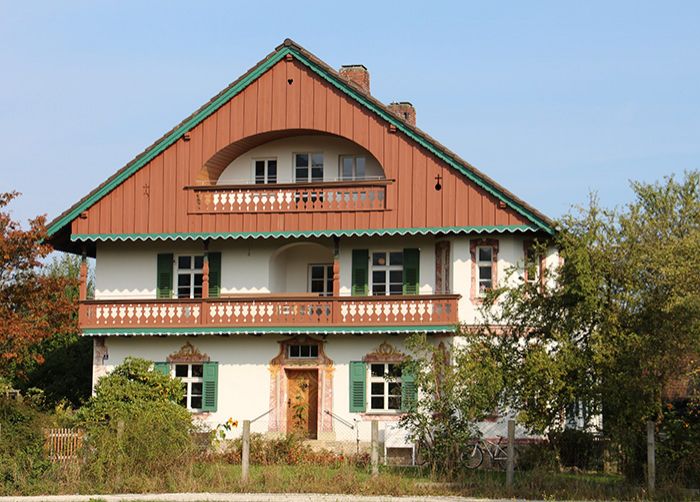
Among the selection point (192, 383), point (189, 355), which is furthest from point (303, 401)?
point (189, 355)

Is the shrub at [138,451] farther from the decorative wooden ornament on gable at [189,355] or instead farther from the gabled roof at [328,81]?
the gabled roof at [328,81]

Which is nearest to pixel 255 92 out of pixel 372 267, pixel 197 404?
pixel 372 267

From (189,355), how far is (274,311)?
2.91 m

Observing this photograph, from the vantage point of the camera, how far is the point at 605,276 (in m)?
23.0

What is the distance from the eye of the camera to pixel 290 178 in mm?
34844

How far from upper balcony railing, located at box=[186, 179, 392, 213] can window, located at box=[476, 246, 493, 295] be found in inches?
117

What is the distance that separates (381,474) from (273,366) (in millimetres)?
10046

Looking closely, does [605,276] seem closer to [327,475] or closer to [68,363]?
[327,475]

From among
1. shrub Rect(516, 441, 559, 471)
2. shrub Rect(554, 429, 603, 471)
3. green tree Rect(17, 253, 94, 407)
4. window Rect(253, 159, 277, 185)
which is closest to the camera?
shrub Rect(516, 441, 559, 471)

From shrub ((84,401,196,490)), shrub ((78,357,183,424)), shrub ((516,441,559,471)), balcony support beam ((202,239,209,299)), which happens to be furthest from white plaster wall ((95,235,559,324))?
shrub ((84,401,196,490))

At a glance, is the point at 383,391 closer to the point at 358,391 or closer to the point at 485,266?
the point at 358,391

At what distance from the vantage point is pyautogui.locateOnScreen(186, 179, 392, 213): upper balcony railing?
32.8m

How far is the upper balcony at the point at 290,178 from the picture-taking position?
108 ft

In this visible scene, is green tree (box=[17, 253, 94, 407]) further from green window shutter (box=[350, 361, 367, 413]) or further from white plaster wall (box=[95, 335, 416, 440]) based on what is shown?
green window shutter (box=[350, 361, 367, 413])
